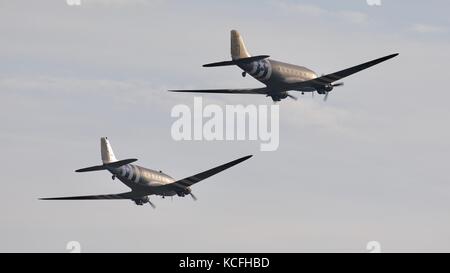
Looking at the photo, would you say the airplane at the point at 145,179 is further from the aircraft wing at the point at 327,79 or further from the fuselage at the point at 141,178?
the aircraft wing at the point at 327,79

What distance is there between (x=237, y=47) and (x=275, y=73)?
200 inches

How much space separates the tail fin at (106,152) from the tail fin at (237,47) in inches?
789

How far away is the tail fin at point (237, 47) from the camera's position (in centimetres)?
12694

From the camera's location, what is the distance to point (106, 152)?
451 feet

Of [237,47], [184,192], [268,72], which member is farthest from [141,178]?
[268,72]

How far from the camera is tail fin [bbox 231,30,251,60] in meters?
127

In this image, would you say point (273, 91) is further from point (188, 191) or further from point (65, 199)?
point (65, 199)

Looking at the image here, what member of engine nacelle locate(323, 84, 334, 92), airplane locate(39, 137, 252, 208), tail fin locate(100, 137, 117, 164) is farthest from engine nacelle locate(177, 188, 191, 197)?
engine nacelle locate(323, 84, 334, 92)

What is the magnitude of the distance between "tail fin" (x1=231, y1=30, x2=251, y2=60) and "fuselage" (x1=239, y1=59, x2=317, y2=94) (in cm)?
301

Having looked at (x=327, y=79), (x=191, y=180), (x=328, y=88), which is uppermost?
(x=327, y=79)

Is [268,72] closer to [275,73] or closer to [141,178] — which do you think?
[275,73]

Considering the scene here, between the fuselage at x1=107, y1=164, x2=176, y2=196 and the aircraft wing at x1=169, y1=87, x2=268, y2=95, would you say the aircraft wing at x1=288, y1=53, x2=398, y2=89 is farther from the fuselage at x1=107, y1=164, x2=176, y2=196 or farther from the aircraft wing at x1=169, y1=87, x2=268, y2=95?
the fuselage at x1=107, y1=164, x2=176, y2=196
